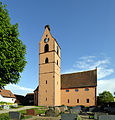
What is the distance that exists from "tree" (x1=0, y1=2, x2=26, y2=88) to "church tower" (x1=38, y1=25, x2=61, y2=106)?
20.5m

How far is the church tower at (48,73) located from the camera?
34.9 m

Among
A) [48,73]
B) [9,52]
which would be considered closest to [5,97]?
[48,73]

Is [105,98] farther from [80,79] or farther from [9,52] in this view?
[9,52]

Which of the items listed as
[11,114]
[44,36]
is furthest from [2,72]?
[44,36]

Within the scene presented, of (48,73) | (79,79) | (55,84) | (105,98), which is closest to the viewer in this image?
(55,84)

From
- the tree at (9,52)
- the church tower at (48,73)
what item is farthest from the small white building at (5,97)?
the tree at (9,52)

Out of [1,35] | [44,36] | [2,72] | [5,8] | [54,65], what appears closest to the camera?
[1,35]

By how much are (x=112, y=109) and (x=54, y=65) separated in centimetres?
1880

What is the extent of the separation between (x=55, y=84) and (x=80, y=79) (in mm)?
9921

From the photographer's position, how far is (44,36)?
1596 inches

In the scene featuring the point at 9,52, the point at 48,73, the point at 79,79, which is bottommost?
the point at 79,79

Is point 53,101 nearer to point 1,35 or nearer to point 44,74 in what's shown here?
point 44,74

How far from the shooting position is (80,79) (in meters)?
40.7

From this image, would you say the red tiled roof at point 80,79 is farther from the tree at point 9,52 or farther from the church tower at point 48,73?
the tree at point 9,52
